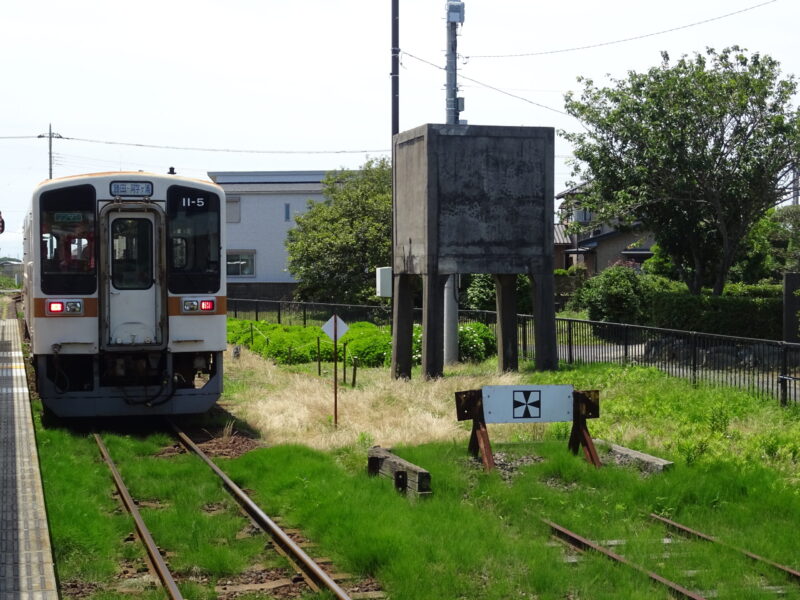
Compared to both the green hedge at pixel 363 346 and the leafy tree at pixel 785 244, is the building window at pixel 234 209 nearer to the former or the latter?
the leafy tree at pixel 785 244

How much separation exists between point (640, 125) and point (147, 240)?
1540 cm

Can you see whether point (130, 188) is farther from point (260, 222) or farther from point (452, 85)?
point (260, 222)

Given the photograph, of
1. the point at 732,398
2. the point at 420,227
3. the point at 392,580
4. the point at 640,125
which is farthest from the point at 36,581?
the point at 640,125

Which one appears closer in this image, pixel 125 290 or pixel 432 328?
pixel 125 290

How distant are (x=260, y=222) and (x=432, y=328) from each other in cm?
3758

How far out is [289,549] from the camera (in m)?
8.12

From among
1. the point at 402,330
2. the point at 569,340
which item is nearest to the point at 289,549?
the point at 402,330

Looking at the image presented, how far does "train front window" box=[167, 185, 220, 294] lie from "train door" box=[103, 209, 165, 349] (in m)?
0.21

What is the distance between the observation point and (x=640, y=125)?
1013 inches

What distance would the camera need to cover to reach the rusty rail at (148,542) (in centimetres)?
712

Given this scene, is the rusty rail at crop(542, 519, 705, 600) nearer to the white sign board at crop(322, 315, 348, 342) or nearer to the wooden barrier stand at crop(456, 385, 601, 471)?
the wooden barrier stand at crop(456, 385, 601, 471)

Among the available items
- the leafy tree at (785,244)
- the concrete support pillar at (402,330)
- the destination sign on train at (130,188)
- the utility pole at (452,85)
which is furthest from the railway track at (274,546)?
the leafy tree at (785,244)

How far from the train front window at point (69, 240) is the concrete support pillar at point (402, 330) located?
675cm

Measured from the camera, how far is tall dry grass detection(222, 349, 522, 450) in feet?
42.7
